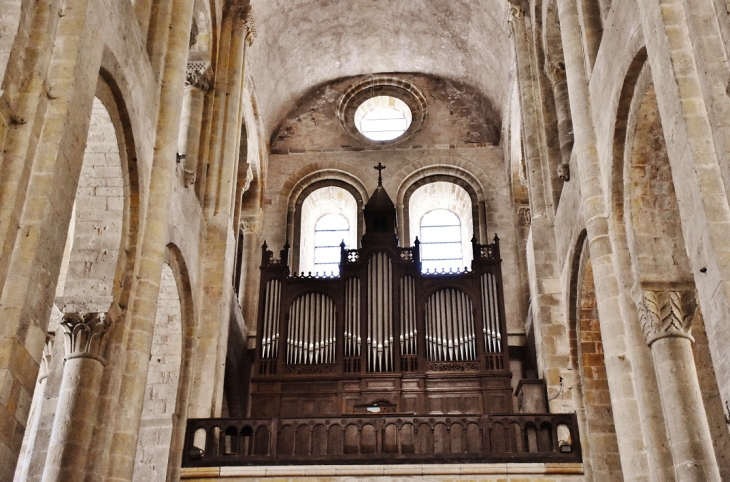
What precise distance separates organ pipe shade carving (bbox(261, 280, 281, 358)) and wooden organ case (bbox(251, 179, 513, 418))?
0.07 ft

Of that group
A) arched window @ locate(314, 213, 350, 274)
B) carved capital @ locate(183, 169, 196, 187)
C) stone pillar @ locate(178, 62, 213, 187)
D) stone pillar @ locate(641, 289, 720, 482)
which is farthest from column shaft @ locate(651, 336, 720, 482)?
arched window @ locate(314, 213, 350, 274)

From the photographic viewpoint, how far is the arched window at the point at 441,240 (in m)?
23.9

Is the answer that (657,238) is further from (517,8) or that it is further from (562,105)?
(517,8)

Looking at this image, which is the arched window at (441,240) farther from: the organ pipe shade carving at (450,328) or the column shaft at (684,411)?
the column shaft at (684,411)

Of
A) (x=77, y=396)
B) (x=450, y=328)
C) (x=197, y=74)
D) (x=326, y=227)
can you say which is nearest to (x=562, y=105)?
(x=450, y=328)

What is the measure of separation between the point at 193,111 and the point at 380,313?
599 cm

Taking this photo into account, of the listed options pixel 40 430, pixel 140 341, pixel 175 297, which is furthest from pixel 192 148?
pixel 40 430

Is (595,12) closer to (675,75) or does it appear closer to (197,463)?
(675,75)

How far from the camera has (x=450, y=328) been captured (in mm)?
19328

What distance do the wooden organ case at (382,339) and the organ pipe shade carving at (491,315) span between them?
0.07ft

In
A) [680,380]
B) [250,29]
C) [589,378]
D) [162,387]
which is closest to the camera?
[680,380]

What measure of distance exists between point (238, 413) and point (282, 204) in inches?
266

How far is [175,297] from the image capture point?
1561cm

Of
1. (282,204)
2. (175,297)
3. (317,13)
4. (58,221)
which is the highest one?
(317,13)
